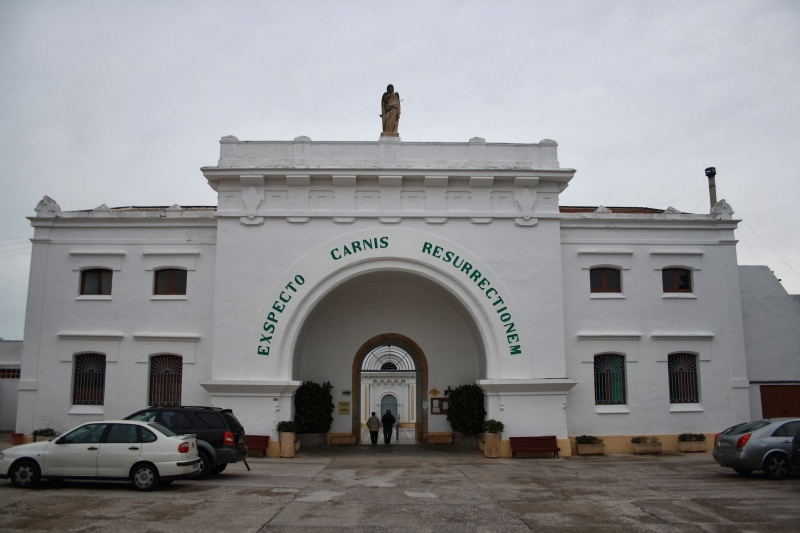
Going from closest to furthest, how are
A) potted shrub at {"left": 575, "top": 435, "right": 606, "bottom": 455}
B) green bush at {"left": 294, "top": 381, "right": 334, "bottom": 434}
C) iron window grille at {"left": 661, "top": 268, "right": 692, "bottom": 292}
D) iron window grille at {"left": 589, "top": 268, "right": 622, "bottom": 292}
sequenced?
1. potted shrub at {"left": 575, "top": 435, "right": 606, "bottom": 455}
2. green bush at {"left": 294, "top": 381, "right": 334, "bottom": 434}
3. iron window grille at {"left": 589, "top": 268, "right": 622, "bottom": 292}
4. iron window grille at {"left": 661, "top": 268, "right": 692, "bottom": 292}

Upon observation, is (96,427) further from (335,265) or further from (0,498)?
(335,265)

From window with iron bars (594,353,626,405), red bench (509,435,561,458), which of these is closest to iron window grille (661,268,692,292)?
window with iron bars (594,353,626,405)

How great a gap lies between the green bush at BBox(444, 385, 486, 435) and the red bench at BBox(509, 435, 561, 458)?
5.83ft

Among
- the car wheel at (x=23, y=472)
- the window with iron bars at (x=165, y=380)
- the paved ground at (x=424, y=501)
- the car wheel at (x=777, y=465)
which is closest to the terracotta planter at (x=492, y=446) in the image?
the paved ground at (x=424, y=501)

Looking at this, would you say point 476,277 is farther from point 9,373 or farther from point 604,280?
point 9,373

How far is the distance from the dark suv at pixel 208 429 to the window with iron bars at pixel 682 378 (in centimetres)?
1297

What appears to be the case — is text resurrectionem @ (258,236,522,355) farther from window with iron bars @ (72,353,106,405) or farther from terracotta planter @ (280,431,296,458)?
window with iron bars @ (72,353,106,405)

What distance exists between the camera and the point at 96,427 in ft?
40.5

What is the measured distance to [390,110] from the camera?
20.6 m

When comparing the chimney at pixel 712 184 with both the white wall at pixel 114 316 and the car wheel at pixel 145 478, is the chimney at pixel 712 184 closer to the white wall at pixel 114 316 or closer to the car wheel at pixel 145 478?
the white wall at pixel 114 316

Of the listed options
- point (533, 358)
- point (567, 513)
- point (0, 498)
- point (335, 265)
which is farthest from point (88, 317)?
point (567, 513)

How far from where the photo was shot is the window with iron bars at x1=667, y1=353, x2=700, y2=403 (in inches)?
790

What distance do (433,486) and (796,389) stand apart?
14.2 m

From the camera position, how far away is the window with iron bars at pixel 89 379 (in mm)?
19859
